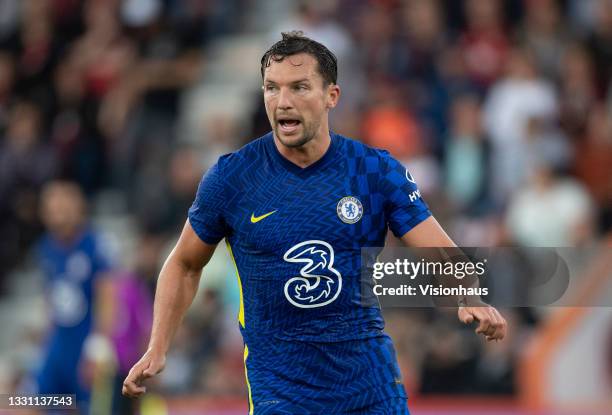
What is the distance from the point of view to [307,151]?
554cm

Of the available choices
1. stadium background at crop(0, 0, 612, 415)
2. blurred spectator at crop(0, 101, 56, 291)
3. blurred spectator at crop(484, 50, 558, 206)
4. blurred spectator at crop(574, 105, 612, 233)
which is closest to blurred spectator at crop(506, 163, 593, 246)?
stadium background at crop(0, 0, 612, 415)

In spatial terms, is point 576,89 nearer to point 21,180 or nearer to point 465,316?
point 21,180

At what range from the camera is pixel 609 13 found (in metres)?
12.5

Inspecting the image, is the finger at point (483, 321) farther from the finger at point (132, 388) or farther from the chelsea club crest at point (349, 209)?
the finger at point (132, 388)

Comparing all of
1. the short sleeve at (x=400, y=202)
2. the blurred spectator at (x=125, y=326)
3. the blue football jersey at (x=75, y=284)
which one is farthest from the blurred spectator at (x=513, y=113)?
the short sleeve at (x=400, y=202)

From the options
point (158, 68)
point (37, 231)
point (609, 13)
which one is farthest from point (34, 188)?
point (609, 13)

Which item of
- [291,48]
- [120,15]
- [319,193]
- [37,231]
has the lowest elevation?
[319,193]

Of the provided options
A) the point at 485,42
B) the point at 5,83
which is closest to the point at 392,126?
the point at 485,42

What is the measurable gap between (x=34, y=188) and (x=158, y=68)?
198cm

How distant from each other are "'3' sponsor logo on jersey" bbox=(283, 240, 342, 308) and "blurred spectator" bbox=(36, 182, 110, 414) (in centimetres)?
568

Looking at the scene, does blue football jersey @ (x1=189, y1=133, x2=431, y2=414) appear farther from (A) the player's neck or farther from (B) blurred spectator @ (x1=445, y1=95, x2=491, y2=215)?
(B) blurred spectator @ (x1=445, y1=95, x2=491, y2=215)

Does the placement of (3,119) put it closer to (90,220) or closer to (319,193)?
(90,220)

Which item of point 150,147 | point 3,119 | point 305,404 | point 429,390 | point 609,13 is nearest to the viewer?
point 305,404

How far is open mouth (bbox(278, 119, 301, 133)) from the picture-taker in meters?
5.43
